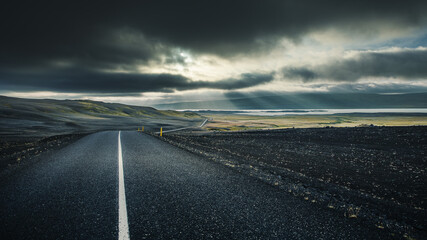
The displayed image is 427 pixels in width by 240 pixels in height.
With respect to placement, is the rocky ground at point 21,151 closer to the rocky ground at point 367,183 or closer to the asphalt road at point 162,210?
the asphalt road at point 162,210

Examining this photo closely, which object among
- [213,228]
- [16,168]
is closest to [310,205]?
[213,228]

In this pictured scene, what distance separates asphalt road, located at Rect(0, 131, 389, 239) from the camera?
12.9 feet

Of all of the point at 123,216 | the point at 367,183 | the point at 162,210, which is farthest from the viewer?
the point at 367,183

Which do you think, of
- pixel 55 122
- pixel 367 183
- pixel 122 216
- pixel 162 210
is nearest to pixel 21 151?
pixel 122 216

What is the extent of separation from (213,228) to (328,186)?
5.81m

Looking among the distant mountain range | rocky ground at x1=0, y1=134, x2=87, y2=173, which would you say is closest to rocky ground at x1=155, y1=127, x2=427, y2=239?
rocky ground at x1=0, y1=134, x2=87, y2=173

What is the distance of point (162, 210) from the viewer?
190 inches

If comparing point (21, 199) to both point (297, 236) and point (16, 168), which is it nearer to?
point (16, 168)

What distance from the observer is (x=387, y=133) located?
84.8 ft

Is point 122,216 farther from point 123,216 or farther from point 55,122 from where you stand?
point 55,122

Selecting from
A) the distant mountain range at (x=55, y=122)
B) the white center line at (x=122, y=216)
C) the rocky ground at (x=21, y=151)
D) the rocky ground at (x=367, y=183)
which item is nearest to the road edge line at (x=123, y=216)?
the white center line at (x=122, y=216)

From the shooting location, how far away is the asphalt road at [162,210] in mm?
3934

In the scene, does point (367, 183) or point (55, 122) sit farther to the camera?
point (55, 122)

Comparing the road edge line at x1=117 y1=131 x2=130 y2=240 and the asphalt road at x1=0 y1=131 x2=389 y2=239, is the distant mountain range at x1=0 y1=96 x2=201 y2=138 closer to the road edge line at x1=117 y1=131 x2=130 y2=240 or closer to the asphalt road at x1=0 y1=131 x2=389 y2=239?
the asphalt road at x1=0 y1=131 x2=389 y2=239
